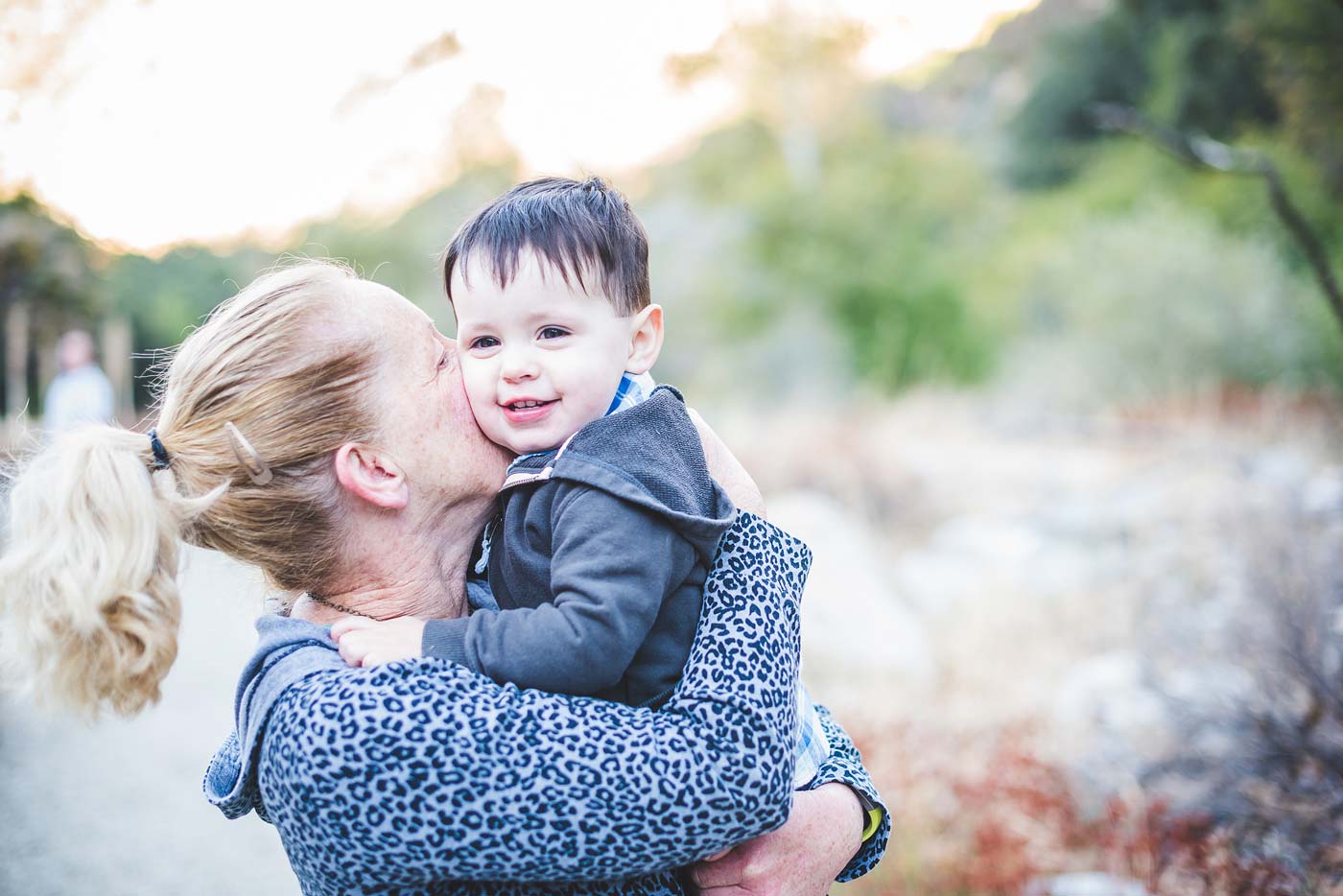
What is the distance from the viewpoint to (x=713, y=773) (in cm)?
142

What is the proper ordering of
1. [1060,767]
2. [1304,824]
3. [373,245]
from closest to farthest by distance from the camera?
[1304,824] < [1060,767] < [373,245]

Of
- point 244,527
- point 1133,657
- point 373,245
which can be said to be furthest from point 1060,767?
point 373,245

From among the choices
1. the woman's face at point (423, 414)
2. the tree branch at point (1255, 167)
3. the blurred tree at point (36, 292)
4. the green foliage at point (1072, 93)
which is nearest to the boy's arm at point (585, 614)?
the woman's face at point (423, 414)

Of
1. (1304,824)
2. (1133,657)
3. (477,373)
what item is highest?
(477,373)

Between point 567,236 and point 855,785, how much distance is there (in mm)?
1155

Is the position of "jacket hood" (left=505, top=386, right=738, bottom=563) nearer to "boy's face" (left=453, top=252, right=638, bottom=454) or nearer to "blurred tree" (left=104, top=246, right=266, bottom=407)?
"boy's face" (left=453, top=252, right=638, bottom=454)

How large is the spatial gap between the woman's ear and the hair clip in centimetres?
12

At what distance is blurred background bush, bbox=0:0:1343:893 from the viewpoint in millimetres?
4043

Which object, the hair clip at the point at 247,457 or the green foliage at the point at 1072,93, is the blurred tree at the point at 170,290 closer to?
the hair clip at the point at 247,457

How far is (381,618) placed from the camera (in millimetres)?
1809

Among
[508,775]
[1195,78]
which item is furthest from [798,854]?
[1195,78]

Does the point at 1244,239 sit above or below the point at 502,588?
below

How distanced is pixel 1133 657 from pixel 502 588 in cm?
493

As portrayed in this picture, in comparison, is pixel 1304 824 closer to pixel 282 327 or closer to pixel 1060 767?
pixel 1060 767
